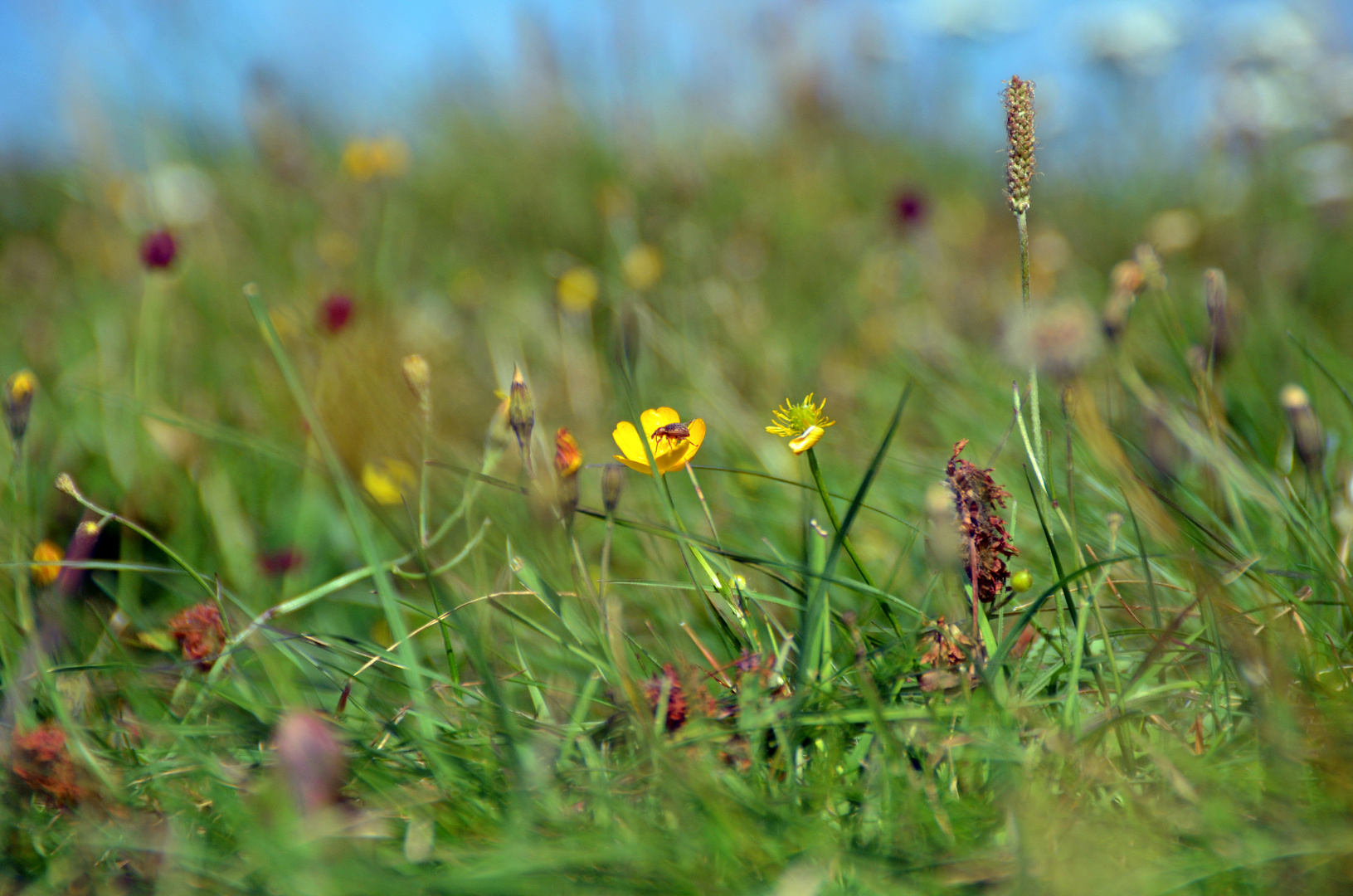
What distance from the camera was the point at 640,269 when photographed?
8.35 ft

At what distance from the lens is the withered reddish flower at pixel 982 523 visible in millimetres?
897

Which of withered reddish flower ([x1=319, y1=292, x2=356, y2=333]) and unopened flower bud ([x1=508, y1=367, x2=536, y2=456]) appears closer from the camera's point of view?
unopened flower bud ([x1=508, y1=367, x2=536, y2=456])

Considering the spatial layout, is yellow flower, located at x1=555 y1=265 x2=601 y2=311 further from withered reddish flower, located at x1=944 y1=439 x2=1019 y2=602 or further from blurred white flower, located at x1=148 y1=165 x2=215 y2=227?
withered reddish flower, located at x1=944 y1=439 x2=1019 y2=602

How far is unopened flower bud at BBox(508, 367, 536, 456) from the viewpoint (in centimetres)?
93

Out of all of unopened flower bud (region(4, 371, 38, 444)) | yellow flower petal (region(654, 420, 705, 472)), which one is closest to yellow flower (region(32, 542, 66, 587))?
unopened flower bud (region(4, 371, 38, 444))

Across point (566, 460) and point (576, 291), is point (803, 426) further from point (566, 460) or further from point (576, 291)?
point (576, 291)

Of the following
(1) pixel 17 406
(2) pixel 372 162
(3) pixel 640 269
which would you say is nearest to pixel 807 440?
(1) pixel 17 406

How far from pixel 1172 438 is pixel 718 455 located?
863 millimetres

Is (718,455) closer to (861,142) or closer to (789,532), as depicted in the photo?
(789,532)

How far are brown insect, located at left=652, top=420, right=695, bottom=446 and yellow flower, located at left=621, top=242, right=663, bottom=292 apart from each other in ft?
5.28

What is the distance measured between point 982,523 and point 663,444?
14.1 inches

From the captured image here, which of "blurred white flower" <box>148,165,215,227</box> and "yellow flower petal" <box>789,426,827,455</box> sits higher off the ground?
"blurred white flower" <box>148,165,215,227</box>

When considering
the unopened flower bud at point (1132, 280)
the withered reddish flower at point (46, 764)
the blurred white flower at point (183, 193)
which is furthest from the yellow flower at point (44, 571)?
the blurred white flower at point (183, 193)

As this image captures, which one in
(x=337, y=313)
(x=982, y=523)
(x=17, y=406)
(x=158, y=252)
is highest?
(x=158, y=252)
